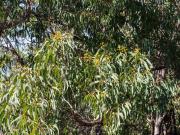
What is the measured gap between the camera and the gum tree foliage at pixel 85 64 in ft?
15.3

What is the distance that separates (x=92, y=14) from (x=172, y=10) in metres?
1.23

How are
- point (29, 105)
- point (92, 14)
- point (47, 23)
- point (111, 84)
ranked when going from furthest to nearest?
point (47, 23), point (92, 14), point (111, 84), point (29, 105)

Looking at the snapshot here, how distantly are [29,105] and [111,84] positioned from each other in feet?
2.89

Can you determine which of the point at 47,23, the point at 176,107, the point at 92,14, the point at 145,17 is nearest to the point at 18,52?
the point at 47,23

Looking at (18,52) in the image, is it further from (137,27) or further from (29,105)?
(29,105)

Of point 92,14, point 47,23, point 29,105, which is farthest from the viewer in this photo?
point 47,23

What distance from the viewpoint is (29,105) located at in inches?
177

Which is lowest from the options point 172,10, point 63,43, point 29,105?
point 29,105

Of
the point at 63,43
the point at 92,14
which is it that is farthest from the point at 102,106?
the point at 92,14

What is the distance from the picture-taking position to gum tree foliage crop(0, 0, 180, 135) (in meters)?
4.65

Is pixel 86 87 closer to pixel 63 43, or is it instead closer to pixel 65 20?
pixel 63 43

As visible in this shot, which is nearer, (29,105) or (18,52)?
(29,105)

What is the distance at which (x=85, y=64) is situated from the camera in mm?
5035

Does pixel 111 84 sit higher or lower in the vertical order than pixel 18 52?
lower
